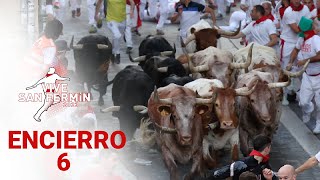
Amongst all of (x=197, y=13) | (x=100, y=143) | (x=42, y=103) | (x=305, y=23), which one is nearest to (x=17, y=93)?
(x=42, y=103)

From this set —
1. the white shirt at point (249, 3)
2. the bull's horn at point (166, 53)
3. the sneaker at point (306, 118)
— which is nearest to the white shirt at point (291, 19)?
the sneaker at point (306, 118)

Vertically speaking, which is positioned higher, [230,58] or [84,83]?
[230,58]

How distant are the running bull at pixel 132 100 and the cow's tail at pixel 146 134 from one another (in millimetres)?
127

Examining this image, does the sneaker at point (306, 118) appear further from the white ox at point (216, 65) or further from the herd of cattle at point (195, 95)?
the white ox at point (216, 65)

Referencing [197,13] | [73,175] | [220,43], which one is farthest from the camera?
[220,43]

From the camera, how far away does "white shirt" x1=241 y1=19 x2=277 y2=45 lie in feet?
52.3

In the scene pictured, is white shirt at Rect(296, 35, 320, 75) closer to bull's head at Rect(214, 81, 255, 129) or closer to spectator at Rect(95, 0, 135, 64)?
bull's head at Rect(214, 81, 255, 129)

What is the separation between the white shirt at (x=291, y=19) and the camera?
1597cm

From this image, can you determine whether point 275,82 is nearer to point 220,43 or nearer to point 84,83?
point 84,83

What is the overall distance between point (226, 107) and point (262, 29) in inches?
183

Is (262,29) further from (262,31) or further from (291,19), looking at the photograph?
(291,19)

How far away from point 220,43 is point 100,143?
9.05 m

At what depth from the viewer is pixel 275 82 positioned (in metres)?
13.2

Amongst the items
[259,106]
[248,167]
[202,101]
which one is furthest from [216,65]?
[248,167]
